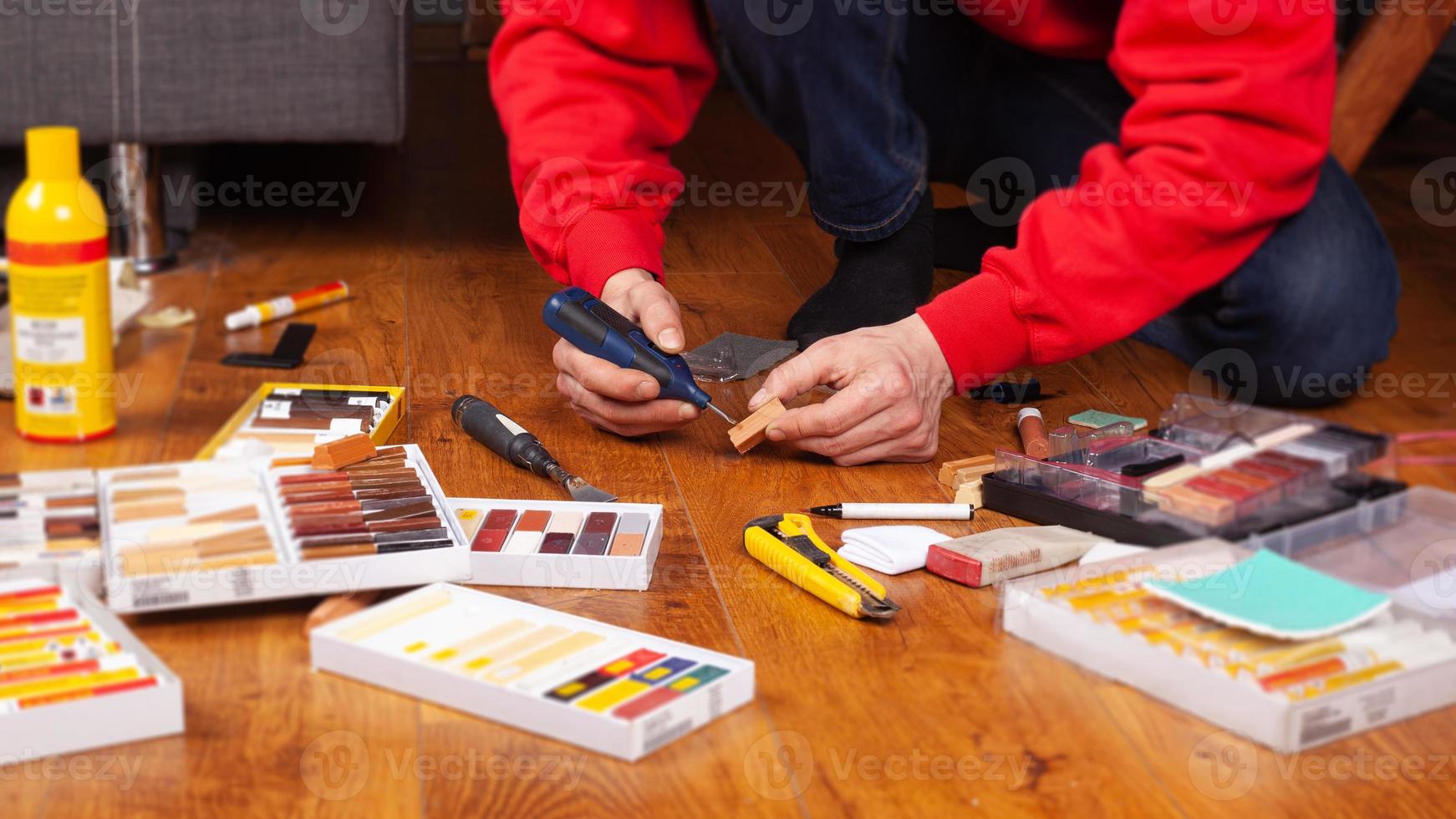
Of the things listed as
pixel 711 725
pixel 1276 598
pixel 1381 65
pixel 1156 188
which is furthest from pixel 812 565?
pixel 1381 65

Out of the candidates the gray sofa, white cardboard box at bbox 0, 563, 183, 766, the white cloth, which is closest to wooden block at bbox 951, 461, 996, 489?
the white cloth

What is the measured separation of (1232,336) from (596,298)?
67cm

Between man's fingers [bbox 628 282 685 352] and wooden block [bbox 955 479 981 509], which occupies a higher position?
man's fingers [bbox 628 282 685 352]

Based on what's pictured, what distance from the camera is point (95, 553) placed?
2.47 feet

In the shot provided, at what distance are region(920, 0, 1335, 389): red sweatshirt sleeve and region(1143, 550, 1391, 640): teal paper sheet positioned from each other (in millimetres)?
324

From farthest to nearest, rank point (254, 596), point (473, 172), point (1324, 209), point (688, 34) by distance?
point (473, 172) < point (688, 34) < point (1324, 209) < point (254, 596)

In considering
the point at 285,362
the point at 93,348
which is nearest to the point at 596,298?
the point at 285,362

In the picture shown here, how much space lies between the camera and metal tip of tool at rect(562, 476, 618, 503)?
110cm

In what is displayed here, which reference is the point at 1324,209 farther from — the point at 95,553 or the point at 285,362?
the point at 95,553

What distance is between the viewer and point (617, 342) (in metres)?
1.17

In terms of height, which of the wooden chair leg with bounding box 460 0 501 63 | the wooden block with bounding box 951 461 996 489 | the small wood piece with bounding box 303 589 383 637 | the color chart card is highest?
the color chart card

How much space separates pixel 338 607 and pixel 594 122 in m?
0.67

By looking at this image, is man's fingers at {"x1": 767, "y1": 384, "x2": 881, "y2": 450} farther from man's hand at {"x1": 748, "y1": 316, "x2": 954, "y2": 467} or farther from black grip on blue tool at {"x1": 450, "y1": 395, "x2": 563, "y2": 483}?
black grip on blue tool at {"x1": 450, "y1": 395, "x2": 563, "y2": 483}

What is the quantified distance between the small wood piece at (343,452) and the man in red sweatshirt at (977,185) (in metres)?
0.27
